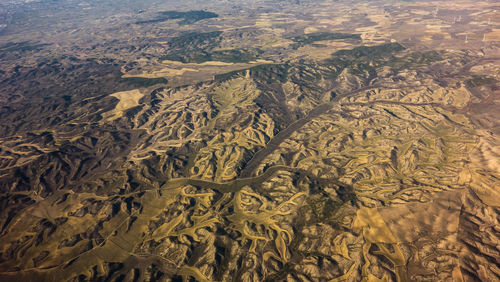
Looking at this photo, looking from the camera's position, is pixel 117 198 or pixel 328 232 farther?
pixel 117 198

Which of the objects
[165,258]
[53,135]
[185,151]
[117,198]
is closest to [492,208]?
[165,258]

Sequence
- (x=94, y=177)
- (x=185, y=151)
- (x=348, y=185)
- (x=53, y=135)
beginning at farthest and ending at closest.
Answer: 1. (x=53, y=135)
2. (x=185, y=151)
3. (x=94, y=177)
4. (x=348, y=185)

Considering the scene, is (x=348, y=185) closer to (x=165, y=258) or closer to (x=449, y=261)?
(x=449, y=261)

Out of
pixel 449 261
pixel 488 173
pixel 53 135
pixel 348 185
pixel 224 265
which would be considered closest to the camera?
pixel 449 261

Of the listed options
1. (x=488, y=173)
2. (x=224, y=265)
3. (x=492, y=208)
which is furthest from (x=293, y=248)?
(x=488, y=173)

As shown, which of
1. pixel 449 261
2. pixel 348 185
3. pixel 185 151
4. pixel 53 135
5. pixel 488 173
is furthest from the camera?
pixel 53 135

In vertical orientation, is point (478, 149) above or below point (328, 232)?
above

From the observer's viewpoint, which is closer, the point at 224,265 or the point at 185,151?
the point at 224,265

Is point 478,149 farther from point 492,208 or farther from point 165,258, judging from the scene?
point 165,258

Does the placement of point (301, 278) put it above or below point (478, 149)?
below
